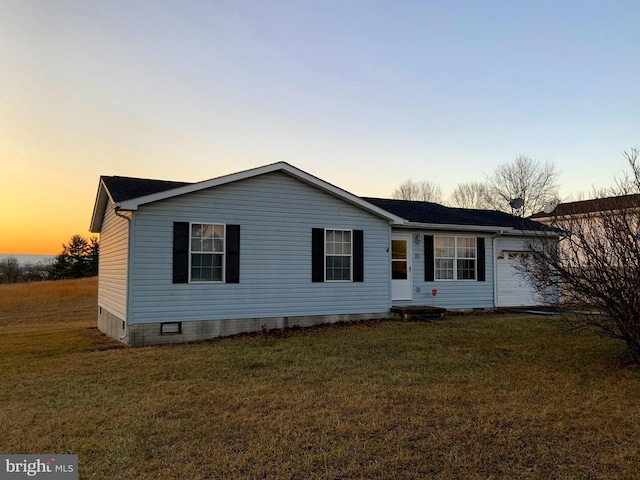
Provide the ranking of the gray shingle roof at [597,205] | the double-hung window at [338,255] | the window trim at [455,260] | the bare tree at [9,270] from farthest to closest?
the bare tree at [9,270] < the window trim at [455,260] < the double-hung window at [338,255] < the gray shingle roof at [597,205]

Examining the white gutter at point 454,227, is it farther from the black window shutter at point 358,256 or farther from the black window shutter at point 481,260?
the black window shutter at point 358,256

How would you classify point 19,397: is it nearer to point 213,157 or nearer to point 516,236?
point 213,157

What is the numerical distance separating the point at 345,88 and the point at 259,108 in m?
2.93

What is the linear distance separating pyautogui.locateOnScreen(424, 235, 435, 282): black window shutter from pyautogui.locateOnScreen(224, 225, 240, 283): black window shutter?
610 centimetres

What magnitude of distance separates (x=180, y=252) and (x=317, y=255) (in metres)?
3.47

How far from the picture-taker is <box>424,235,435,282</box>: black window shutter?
13117 mm

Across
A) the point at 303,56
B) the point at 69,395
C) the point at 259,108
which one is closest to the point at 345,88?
the point at 303,56

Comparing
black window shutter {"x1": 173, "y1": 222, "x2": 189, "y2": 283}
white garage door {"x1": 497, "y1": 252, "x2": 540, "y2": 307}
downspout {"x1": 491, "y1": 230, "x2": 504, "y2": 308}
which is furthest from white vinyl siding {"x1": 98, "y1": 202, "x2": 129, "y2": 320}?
white garage door {"x1": 497, "y1": 252, "x2": 540, "y2": 307}

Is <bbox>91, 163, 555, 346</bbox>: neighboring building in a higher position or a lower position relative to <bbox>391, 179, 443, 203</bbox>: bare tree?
lower

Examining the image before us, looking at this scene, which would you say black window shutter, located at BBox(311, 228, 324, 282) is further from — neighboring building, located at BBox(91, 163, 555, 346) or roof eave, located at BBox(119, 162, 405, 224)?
roof eave, located at BBox(119, 162, 405, 224)

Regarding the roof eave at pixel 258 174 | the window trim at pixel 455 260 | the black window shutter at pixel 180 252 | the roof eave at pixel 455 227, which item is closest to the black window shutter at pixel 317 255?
the roof eave at pixel 258 174

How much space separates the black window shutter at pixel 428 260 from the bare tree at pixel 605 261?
634 centimetres

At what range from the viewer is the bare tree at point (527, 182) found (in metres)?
36.0

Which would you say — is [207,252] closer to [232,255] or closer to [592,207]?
[232,255]
